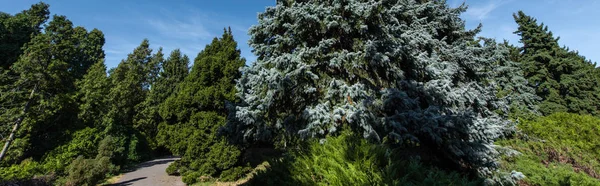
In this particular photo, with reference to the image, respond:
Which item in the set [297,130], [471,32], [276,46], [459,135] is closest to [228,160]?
[297,130]

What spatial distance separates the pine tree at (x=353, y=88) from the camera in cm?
573

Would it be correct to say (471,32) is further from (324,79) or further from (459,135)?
(324,79)

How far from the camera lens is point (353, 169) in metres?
2.81

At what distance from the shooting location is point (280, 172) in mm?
3645

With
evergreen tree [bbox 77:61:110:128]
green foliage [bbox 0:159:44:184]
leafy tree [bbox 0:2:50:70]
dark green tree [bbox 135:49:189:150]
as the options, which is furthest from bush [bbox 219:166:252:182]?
leafy tree [bbox 0:2:50:70]

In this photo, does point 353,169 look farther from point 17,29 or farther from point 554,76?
point 17,29

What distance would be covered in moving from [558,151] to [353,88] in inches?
261

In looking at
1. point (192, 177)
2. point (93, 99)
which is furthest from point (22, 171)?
point (192, 177)

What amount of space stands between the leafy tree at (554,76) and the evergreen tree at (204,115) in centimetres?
2484

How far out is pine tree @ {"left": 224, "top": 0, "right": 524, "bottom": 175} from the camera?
5.73 meters

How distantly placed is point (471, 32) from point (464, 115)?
7.78 meters

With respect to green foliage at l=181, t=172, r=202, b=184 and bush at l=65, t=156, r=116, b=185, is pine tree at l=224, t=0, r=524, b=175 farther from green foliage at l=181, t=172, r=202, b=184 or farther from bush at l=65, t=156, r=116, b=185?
bush at l=65, t=156, r=116, b=185

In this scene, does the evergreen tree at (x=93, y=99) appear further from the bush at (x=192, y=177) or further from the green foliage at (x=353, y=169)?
the green foliage at (x=353, y=169)

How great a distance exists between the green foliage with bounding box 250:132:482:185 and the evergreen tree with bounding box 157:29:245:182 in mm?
5460
